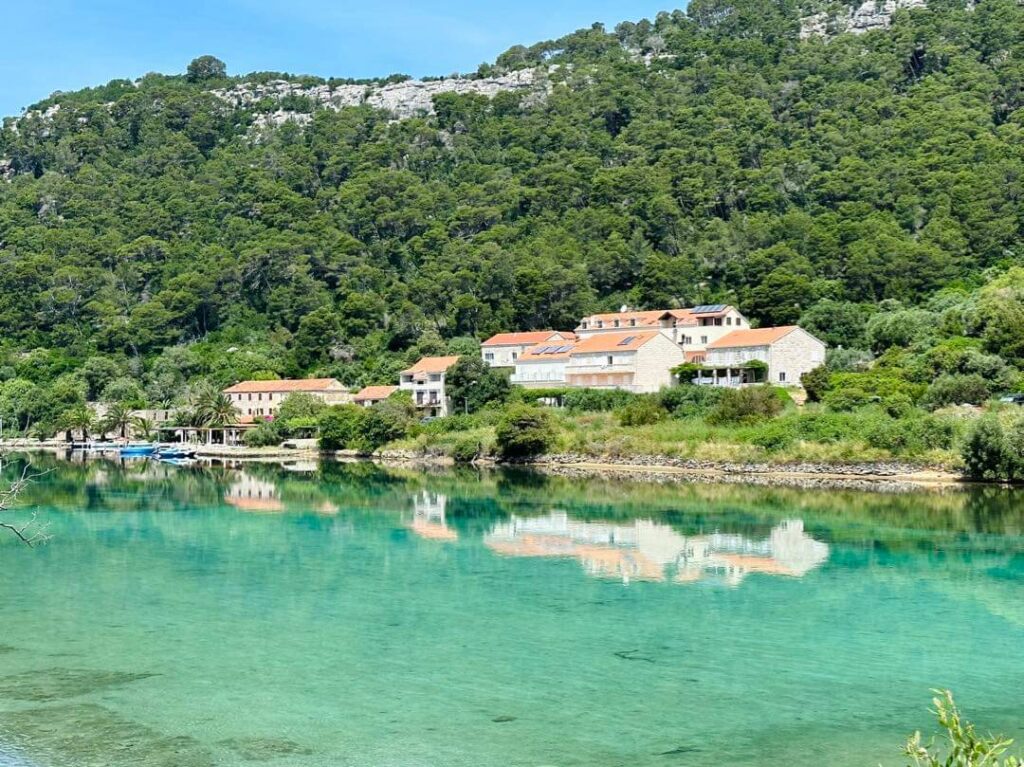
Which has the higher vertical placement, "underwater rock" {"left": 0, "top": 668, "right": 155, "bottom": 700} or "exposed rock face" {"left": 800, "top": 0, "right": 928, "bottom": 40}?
"exposed rock face" {"left": 800, "top": 0, "right": 928, "bottom": 40}

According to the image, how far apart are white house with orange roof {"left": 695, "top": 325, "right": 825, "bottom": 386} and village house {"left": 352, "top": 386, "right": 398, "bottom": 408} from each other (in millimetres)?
18045

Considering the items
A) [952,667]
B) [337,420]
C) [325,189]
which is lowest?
[952,667]

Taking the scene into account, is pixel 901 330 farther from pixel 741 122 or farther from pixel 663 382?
pixel 741 122

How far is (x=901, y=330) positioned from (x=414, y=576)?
3589 cm

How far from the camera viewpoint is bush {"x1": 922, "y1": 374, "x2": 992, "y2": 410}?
42.4 metres

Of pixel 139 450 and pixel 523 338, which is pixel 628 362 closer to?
pixel 523 338

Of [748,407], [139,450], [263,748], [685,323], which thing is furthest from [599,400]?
[263,748]

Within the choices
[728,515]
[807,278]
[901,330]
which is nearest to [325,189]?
[807,278]

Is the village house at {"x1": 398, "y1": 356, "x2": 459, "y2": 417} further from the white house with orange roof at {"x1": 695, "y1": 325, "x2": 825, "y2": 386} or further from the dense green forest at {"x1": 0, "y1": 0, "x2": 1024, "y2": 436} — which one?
the white house with orange roof at {"x1": 695, "y1": 325, "x2": 825, "y2": 386}

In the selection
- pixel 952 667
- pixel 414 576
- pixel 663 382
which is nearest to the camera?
pixel 952 667

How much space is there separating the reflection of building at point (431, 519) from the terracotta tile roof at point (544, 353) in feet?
69.3

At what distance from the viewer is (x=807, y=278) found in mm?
61938

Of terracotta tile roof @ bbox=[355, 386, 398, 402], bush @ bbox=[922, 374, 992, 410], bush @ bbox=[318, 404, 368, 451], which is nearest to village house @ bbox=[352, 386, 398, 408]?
terracotta tile roof @ bbox=[355, 386, 398, 402]

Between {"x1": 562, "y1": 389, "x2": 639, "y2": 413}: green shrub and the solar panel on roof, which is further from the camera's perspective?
the solar panel on roof
